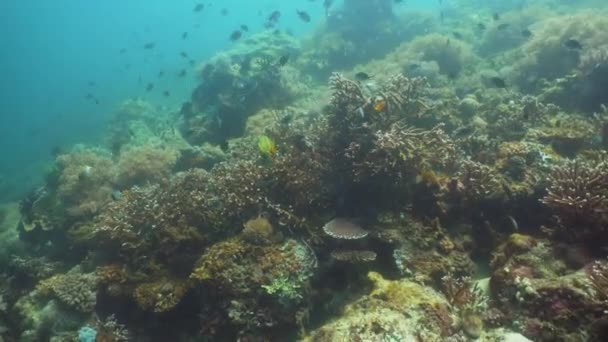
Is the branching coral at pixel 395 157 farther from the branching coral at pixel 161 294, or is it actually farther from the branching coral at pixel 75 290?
the branching coral at pixel 75 290

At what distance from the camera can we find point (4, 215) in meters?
20.2

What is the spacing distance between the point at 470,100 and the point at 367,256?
781cm

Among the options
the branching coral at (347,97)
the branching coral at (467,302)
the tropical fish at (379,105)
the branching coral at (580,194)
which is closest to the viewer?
the branching coral at (467,302)

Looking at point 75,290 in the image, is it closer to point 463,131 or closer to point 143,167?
point 143,167

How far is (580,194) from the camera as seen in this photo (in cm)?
557

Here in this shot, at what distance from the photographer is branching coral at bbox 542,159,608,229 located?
5.33m

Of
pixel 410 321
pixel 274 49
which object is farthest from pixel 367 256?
pixel 274 49

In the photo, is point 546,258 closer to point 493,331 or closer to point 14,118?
point 493,331

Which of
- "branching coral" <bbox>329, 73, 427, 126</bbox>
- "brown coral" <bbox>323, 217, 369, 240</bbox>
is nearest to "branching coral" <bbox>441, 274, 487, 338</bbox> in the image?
"brown coral" <bbox>323, 217, 369, 240</bbox>

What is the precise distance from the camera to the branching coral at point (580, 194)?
5.33m

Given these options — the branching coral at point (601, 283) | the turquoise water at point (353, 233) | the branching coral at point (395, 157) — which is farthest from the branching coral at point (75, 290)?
the branching coral at point (601, 283)

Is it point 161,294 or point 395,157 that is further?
point 395,157

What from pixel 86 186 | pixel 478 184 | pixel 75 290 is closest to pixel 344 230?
pixel 478 184

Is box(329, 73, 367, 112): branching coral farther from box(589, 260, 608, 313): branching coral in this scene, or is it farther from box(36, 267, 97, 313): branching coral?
box(36, 267, 97, 313): branching coral
